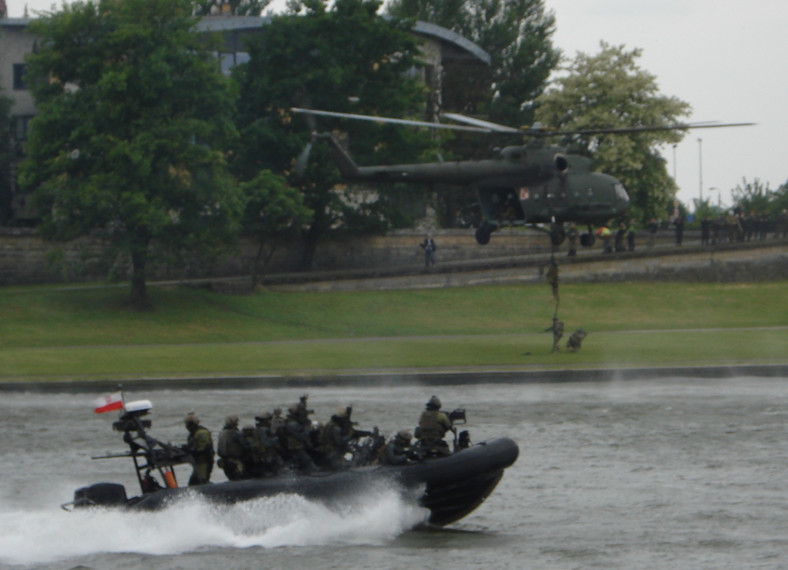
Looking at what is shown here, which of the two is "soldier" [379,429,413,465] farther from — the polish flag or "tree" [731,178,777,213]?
"tree" [731,178,777,213]

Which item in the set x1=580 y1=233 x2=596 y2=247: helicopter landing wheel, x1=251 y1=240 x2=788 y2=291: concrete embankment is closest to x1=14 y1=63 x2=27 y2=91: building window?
x1=251 y1=240 x2=788 y2=291: concrete embankment

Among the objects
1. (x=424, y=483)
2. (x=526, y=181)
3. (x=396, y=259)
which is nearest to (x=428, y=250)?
(x=396, y=259)

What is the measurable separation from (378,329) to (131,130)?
46.7 ft

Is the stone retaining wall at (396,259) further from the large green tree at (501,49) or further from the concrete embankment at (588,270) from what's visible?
the large green tree at (501,49)

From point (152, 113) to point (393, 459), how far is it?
41.2 m

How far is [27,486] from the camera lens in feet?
74.3

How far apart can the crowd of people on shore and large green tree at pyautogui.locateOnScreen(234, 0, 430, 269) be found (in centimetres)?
4595

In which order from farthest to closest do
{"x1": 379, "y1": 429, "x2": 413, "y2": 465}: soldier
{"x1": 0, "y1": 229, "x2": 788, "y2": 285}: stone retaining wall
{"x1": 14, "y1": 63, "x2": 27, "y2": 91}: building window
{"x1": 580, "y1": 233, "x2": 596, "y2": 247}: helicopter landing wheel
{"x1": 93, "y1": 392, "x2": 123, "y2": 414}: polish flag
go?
{"x1": 14, "y1": 63, "x2": 27, "y2": 91}: building window < {"x1": 0, "y1": 229, "x2": 788, "y2": 285}: stone retaining wall < {"x1": 580, "y1": 233, "x2": 596, "y2": 247}: helicopter landing wheel < {"x1": 379, "y1": 429, "x2": 413, "y2": 465}: soldier < {"x1": 93, "y1": 392, "x2": 123, "y2": 414}: polish flag

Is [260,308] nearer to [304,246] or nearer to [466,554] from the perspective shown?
[304,246]

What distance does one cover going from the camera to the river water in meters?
18.0

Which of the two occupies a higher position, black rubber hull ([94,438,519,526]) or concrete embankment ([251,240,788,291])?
concrete embankment ([251,240,788,291])

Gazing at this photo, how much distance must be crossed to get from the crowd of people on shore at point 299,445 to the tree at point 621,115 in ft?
187

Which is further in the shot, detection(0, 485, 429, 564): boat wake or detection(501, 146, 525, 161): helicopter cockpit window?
detection(501, 146, 525, 161): helicopter cockpit window

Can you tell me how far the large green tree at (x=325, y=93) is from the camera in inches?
2596
